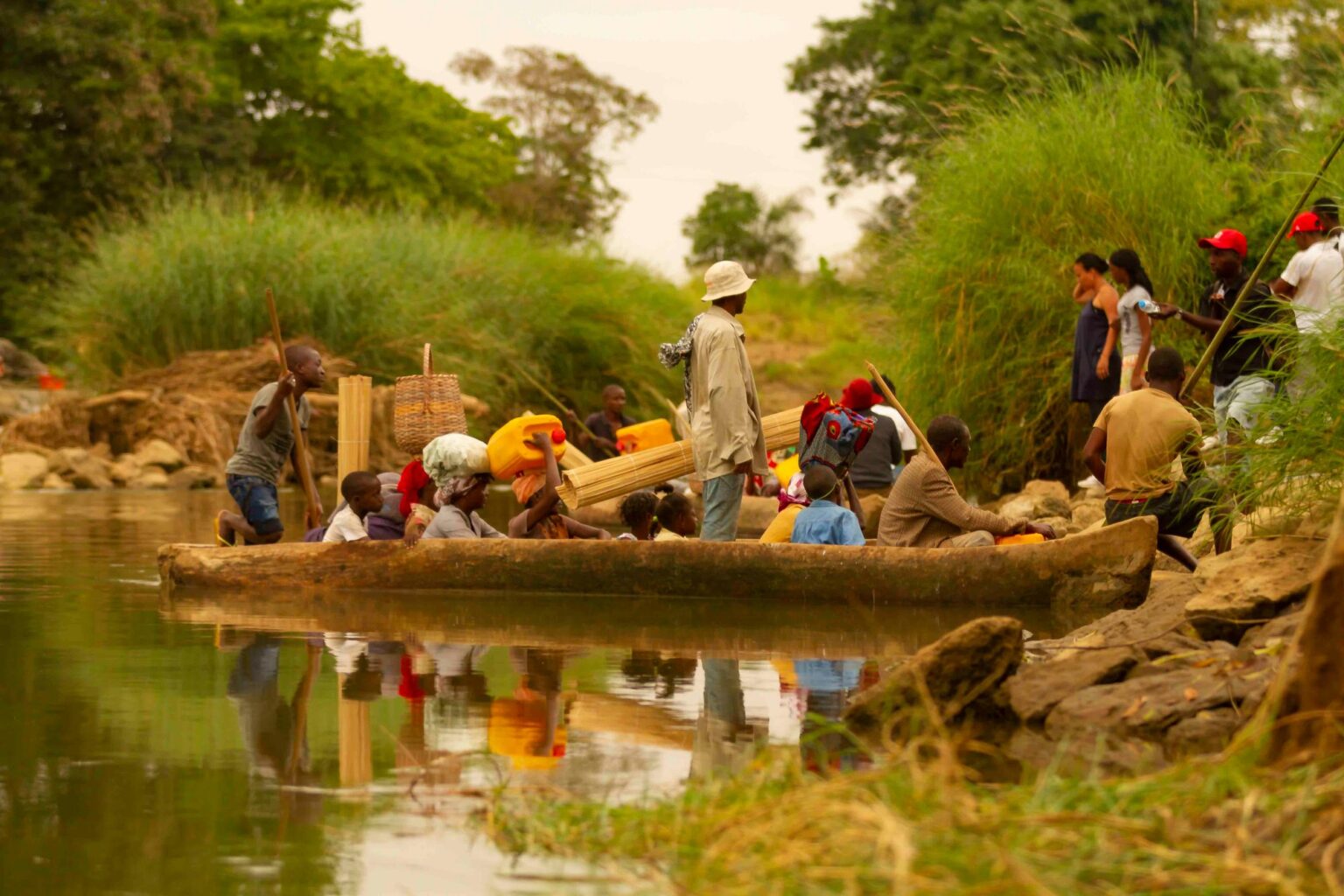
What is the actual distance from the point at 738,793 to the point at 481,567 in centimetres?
601

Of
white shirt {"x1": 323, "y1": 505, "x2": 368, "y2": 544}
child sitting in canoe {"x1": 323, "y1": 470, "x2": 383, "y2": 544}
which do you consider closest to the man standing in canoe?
child sitting in canoe {"x1": 323, "y1": 470, "x2": 383, "y2": 544}

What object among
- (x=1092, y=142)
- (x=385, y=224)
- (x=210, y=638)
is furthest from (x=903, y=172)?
(x=210, y=638)

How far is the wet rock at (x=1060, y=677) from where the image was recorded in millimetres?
6734

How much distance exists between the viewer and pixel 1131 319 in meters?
13.1

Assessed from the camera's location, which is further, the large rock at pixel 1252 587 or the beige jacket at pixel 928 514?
the beige jacket at pixel 928 514

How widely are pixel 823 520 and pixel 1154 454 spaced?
1785 mm

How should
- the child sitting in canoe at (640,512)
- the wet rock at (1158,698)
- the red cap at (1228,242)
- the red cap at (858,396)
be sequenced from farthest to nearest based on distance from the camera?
1. the red cap at (858,396)
2. the child sitting in canoe at (640,512)
3. the red cap at (1228,242)
4. the wet rock at (1158,698)

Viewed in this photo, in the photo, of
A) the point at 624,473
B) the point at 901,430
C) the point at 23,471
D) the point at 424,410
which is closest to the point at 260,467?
the point at 424,410

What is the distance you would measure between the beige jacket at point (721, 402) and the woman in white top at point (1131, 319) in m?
3.31

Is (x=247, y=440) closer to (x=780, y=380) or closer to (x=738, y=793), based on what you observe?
(x=738, y=793)

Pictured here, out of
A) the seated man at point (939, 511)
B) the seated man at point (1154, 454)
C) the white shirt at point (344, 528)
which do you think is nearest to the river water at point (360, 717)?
the white shirt at point (344, 528)

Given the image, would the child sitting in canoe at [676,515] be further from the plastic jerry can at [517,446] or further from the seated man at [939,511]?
Answer: the seated man at [939,511]

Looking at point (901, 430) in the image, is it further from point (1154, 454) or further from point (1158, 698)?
point (1158, 698)

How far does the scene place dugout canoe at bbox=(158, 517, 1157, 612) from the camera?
9703 mm
